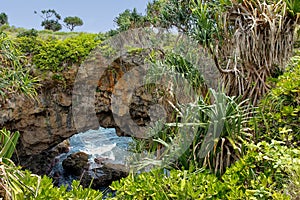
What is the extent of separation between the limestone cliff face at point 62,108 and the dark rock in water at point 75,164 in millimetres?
1874

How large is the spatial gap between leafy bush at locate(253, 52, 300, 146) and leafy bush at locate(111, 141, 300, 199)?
0.73ft

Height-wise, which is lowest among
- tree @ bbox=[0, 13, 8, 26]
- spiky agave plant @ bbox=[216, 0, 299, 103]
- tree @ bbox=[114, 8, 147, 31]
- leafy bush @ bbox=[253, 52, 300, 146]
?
leafy bush @ bbox=[253, 52, 300, 146]

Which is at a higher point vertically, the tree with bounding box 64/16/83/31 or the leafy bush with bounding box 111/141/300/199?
the tree with bounding box 64/16/83/31

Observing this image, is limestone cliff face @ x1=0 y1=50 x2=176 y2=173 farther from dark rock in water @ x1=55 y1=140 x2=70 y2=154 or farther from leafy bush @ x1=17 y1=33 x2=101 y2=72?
dark rock in water @ x1=55 y1=140 x2=70 y2=154

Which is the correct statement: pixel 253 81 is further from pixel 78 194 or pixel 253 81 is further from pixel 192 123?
pixel 78 194

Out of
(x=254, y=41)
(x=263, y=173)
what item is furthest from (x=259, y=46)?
(x=263, y=173)

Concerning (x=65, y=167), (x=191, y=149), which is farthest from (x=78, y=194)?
(x=65, y=167)

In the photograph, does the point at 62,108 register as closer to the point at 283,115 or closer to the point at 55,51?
the point at 55,51

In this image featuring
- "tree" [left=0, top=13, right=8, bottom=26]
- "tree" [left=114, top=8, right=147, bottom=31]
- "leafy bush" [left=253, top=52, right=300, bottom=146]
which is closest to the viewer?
"leafy bush" [left=253, top=52, right=300, bottom=146]

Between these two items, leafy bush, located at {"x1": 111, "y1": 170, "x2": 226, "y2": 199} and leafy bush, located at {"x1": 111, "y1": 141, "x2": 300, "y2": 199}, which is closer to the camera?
leafy bush, located at {"x1": 111, "y1": 141, "x2": 300, "y2": 199}

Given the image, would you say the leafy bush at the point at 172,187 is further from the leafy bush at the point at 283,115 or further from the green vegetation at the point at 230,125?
the leafy bush at the point at 283,115

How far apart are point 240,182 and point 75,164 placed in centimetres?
731


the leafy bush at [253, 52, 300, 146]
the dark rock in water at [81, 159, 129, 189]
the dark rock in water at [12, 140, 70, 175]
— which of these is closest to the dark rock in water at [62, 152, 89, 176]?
the dark rock in water at [81, 159, 129, 189]

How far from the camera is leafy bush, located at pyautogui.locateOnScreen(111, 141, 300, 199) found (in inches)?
50.1
